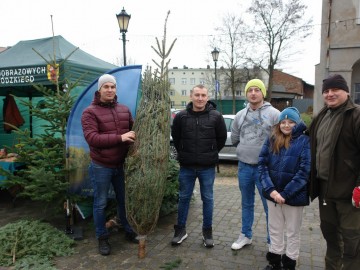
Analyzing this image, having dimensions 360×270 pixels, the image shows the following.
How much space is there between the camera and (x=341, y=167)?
8.46 ft

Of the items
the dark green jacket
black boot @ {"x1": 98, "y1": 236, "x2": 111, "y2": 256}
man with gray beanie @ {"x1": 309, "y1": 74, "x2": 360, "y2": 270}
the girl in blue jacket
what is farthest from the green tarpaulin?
the dark green jacket

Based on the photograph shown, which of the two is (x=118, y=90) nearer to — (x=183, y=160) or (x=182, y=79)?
(x=183, y=160)

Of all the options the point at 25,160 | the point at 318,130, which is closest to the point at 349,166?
the point at 318,130

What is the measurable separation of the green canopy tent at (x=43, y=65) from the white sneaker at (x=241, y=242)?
10.6 feet

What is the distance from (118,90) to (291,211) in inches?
106

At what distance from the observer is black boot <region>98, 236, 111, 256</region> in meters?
3.65

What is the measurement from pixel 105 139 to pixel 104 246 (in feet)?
4.31

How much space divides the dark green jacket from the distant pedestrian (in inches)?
37.5

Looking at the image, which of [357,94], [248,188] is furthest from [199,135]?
[357,94]

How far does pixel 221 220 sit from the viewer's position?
4852mm

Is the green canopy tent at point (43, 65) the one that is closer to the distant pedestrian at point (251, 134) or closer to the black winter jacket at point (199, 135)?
the black winter jacket at point (199, 135)

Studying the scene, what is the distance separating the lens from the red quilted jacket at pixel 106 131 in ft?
11.1

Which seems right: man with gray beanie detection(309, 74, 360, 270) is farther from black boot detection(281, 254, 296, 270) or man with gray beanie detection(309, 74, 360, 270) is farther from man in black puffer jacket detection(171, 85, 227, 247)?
man in black puffer jacket detection(171, 85, 227, 247)

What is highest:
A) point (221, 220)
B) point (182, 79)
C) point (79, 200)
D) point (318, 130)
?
point (182, 79)
